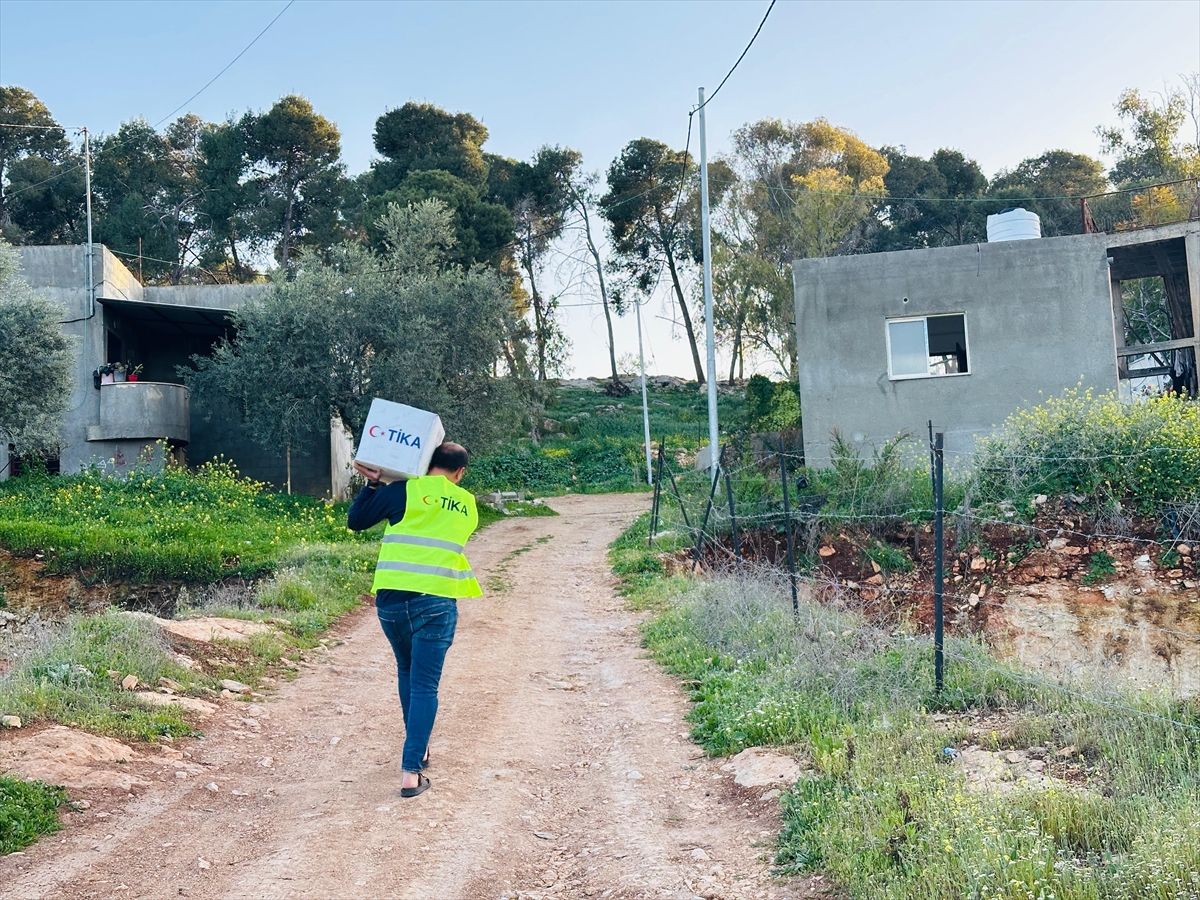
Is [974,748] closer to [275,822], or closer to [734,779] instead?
[734,779]

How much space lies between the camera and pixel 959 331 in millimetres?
19656

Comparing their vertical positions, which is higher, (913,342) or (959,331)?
(959,331)

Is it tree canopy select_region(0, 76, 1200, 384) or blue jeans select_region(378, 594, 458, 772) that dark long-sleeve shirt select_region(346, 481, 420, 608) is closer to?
blue jeans select_region(378, 594, 458, 772)

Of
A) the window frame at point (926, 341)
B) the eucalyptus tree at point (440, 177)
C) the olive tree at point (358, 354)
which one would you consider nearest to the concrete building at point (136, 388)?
the olive tree at point (358, 354)

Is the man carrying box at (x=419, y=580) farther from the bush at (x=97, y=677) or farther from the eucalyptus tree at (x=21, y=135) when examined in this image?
the eucalyptus tree at (x=21, y=135)

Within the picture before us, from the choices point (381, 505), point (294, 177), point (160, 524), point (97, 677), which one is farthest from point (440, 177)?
point (381, 505)

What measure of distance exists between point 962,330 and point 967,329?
1.62 feet

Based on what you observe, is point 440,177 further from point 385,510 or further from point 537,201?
point 385,510

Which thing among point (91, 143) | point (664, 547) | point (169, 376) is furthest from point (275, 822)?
point (91, 143)

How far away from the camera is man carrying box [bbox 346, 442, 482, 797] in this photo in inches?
220

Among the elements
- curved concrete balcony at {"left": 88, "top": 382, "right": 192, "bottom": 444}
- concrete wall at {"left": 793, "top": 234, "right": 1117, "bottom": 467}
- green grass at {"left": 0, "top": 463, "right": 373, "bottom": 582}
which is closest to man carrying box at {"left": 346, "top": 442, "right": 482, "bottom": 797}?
green grass at {"left": 0, "top": 463, "right": 373, "bottom": 582}

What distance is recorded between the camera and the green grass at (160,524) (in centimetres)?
1611

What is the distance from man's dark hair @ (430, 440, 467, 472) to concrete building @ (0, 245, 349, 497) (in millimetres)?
18918

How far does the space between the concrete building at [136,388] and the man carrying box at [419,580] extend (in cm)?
1899
